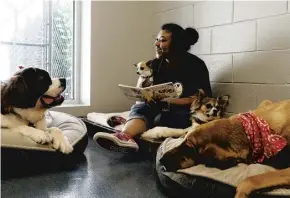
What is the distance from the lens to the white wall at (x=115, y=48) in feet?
10.5

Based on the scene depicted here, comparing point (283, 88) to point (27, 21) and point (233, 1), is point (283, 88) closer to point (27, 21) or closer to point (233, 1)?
point (233, 1)

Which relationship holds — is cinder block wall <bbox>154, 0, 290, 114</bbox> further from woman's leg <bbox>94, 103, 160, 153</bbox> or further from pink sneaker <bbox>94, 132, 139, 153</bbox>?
pink sneaker <bbox>94, 132, 139, 153</bbox>

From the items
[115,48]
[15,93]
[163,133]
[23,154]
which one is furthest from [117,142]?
[115,48]

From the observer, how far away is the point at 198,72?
247 cm

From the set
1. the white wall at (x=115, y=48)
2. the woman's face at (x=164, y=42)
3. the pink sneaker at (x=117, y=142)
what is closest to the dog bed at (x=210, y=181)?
the pink sneaker at (x=117, y=142)

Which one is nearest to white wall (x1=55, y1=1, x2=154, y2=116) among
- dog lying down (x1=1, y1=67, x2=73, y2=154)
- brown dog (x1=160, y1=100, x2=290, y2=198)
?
dog lying down (x1=1, y1=67, x2=73, y2=154)

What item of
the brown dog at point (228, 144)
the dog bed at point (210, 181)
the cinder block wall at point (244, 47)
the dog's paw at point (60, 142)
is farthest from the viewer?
the cinder block wall at point (244, 47)

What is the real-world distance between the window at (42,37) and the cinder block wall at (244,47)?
1142mm

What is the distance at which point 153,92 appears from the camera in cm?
226

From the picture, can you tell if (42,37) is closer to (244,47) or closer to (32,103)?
(32,103)

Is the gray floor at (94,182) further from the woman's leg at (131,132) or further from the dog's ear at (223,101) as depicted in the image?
the dog's ear at (223,101)

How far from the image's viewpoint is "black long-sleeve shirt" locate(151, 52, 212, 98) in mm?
2445

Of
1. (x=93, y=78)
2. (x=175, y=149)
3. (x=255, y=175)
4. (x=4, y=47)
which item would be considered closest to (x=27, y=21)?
(x=4, y=47)

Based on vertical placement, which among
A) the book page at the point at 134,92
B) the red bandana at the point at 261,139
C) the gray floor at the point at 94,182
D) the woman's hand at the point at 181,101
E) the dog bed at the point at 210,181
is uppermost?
the book page at the point at 134,92
